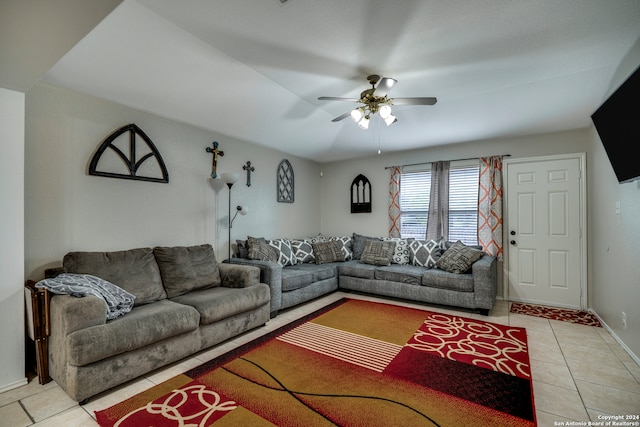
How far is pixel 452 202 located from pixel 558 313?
1.98 metres

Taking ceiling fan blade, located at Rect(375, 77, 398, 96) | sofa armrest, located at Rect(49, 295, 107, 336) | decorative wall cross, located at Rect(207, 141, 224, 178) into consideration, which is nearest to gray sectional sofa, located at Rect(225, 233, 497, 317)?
decorative wall cross, located at Rect(207, 141, 224, 178)

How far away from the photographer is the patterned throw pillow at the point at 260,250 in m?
3.98

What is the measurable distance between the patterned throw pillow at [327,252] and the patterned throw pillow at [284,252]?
42cm

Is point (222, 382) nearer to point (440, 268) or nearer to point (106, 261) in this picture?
point (106, 261)

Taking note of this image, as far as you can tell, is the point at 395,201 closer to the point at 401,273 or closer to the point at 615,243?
the point at 401,273

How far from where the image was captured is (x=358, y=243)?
5.30 meters

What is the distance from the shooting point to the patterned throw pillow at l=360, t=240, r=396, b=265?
181 inches

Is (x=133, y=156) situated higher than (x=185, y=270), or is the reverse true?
(x=133, y=156)

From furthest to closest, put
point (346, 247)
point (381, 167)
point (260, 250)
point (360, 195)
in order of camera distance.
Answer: point (360, 195)
point (381, 167)
point (346, 247)
point (260, 250)

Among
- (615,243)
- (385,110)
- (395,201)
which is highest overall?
(385,110)

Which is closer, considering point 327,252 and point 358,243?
point 327,252

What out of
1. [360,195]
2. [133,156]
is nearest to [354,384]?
[133,156]

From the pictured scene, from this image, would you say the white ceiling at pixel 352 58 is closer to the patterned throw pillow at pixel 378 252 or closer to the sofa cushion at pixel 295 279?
the patterned throw pillow at pixel 378 252

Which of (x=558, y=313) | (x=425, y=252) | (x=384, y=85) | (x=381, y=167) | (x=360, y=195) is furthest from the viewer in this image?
(x=360, y=195)
